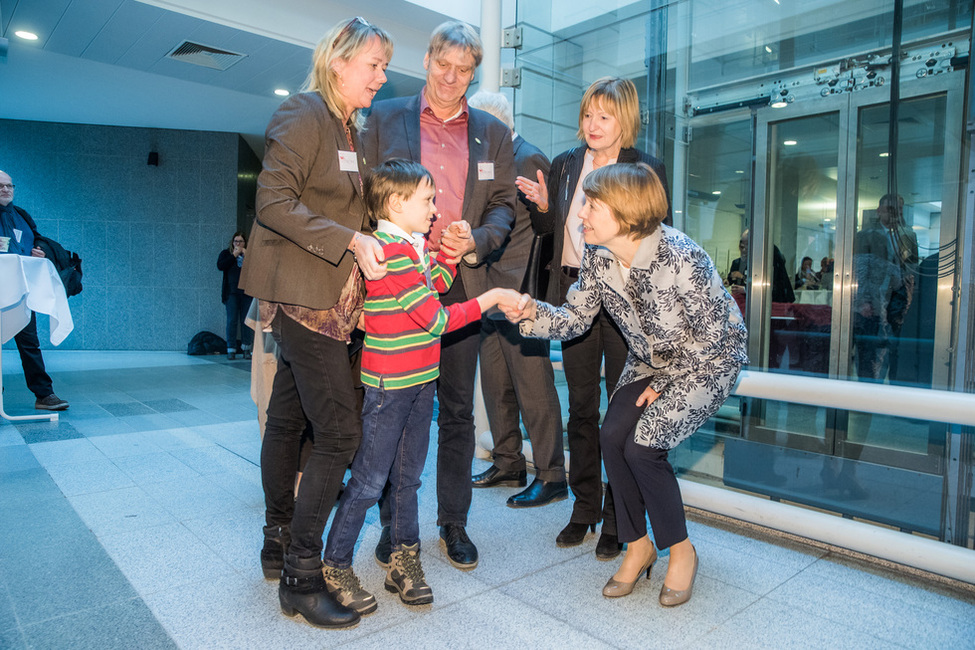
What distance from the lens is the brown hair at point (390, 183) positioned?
1805 mm

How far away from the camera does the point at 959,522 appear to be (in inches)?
93.8

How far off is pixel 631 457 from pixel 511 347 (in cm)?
115

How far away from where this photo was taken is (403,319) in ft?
5.93

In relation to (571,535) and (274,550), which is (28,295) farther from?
(571,535)

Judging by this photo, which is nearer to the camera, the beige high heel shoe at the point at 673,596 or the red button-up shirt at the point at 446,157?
the beige high heel shoe at the point at 673,596

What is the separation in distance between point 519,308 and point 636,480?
64cm

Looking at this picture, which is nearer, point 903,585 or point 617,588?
point 617,588

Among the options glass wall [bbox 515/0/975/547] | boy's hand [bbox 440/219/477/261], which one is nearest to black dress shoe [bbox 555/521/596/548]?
glass wall [bbox 515/0/975/547]

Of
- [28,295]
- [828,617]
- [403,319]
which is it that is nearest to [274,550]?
[403,319]

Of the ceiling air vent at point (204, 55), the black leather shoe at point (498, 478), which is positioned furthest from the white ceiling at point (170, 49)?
the black leather shoe at point (498, 478)

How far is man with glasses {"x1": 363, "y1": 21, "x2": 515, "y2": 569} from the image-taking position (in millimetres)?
2176

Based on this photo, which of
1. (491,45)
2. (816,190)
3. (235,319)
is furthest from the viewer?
(235,319)

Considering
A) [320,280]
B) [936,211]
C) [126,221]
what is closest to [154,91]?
[126,221]

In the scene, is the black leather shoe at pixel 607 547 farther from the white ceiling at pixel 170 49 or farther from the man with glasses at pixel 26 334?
the white ceiling at pixel 170 49
